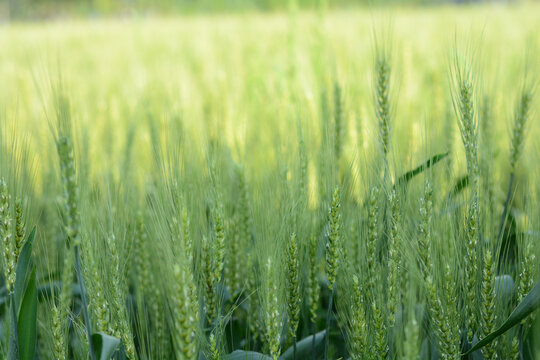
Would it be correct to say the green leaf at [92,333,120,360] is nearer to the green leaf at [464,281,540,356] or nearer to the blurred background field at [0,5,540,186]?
the blurred background field at [0,5,540,186]

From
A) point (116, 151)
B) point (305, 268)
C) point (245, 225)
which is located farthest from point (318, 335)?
point (116, 151)

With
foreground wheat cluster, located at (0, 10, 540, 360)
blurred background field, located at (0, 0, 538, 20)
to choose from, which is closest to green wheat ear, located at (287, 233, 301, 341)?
foreground wheat cluster, located at (0, 10, 540, 360)

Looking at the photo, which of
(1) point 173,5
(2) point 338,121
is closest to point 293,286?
(2) point 338,121

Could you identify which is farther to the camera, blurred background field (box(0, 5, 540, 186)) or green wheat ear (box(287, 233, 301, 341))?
blurred background field (box(0, 5, 540, 186))

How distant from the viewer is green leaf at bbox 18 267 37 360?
31.4 inches

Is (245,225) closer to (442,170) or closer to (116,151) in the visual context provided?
(442,170)

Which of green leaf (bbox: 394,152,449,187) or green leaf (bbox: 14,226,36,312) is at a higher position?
green leaf (bbox: 394,152,449,187)

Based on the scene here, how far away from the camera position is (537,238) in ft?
2.91

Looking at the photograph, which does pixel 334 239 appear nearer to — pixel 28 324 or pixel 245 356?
pixel 245 356

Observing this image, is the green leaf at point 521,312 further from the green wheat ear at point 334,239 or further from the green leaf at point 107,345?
the green leaf at point 107,345

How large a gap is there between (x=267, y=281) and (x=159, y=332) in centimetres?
30

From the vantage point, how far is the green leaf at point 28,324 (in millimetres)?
798

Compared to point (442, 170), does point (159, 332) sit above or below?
below

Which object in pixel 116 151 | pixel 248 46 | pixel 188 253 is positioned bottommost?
pixel 116 151
